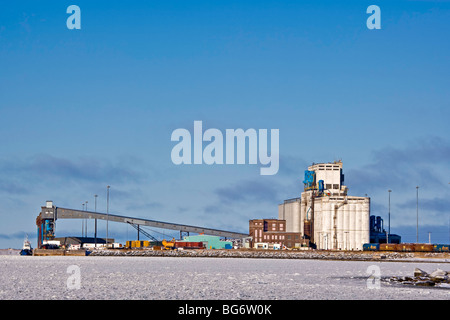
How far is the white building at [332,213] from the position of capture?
549 feet

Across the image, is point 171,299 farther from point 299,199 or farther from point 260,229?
point 299,199

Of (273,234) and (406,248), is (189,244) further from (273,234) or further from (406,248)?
(406,248)

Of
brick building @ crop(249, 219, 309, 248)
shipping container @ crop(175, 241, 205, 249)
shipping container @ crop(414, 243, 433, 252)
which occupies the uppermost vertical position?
brick building @ crop(249, 219, 309, 248)

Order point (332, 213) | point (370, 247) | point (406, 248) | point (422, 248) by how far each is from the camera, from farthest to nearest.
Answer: point (332, 213) → point (370, 247) → point (422, 248) → point (406, 248)

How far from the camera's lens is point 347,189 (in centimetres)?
18112

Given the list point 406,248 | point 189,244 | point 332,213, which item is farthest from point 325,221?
point 189,244

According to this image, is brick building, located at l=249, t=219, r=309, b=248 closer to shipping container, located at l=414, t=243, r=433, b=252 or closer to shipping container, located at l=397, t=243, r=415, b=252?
shipping container, located at l=397, t=243, r=415, b=252

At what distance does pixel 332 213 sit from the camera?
168 metres

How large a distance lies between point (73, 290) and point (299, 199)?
149m

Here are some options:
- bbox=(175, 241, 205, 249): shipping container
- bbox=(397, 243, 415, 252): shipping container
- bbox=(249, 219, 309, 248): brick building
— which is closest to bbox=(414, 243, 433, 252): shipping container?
bbox=(397, 243, 415, 252): shipping container

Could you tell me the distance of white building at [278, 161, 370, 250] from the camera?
549 ft
